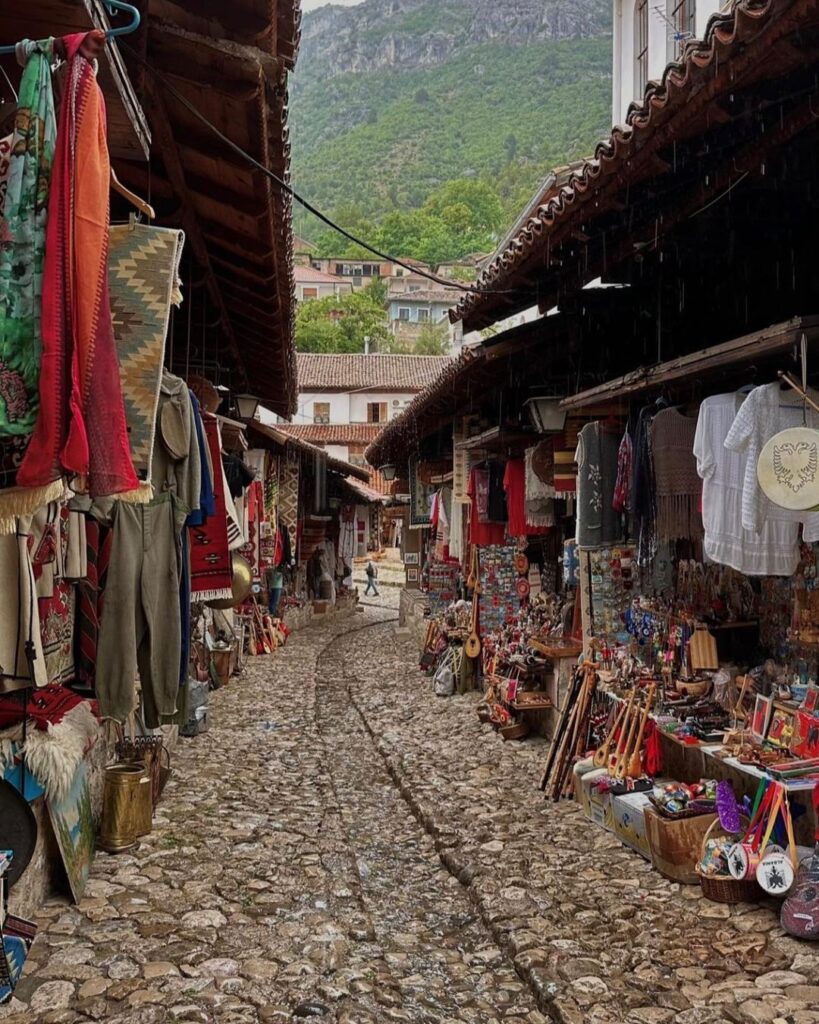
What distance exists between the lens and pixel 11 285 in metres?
2.48

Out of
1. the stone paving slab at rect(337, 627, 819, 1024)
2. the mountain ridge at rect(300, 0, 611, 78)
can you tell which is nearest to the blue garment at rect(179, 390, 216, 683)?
the stone paving slab at rect(337, 627, 819, 1024)

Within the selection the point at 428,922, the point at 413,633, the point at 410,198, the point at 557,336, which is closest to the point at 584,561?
the point at 557,336

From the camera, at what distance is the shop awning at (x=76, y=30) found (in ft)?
9.44

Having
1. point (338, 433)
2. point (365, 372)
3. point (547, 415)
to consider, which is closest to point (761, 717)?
point (547, 415)

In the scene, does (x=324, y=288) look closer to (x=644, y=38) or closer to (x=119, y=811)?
(x=644, y=38)

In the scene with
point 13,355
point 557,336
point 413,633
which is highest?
point 557,336

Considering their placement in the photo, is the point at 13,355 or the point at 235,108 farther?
the point at 235,108

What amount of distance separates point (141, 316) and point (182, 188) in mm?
2490

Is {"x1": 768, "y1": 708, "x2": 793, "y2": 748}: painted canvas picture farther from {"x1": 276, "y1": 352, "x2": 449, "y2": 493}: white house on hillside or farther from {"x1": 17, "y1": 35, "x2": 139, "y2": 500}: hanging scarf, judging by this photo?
{"x1": 276, "y1": 352, "x2": 449, "y2": 493}: white house on hillside

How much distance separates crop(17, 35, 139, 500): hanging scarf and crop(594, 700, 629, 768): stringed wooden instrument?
5583 millimetres

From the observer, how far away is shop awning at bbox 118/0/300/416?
4.17 m

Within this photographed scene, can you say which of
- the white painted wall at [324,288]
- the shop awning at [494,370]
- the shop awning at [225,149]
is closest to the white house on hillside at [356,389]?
the white painted wall at [324,288]

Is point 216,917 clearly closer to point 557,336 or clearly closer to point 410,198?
point 557,336

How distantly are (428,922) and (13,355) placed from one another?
14.9 ft
